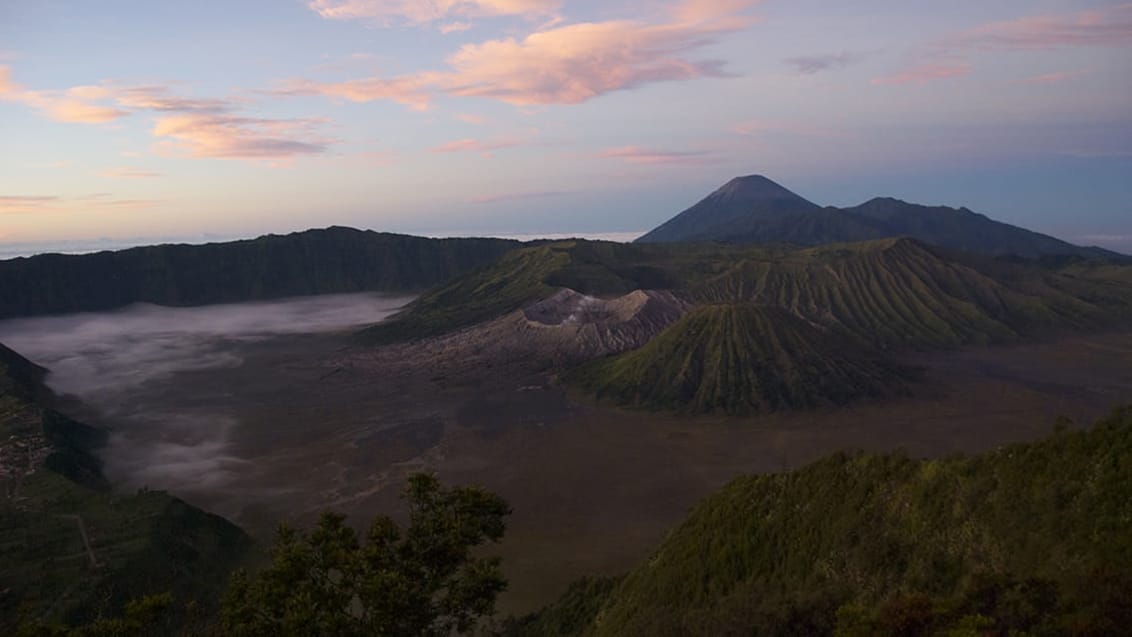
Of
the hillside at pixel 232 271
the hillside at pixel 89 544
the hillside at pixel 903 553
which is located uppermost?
the hillside at pixel 232 271

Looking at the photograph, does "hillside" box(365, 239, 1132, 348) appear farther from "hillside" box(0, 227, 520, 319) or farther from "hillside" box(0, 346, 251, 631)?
"hillside" box(0, 346, 251, 631)

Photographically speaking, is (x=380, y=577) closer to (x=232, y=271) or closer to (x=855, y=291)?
(x=855, y=291)

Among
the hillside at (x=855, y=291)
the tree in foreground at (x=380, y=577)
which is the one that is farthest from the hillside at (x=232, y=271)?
the tree in foreground at (x=380, y=577)

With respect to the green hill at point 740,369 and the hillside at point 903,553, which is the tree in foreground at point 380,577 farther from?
the green hill at point 740,369

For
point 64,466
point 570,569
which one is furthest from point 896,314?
point 64,466

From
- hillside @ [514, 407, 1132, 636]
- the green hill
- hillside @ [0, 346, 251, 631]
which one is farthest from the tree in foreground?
the green hill

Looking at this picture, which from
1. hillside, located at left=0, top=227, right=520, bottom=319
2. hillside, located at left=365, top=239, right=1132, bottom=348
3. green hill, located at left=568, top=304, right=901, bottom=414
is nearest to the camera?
green hill, located at left=568, top=304, right=901, bottom=414
